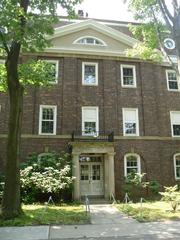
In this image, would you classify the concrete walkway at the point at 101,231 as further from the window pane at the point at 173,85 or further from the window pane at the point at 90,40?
the window pane at the point at 90,40

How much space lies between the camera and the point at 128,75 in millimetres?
23016

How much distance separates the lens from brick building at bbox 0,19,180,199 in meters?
20.3

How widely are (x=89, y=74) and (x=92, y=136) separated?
4.98m

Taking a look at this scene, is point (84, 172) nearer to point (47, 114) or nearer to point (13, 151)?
point (47, 114)

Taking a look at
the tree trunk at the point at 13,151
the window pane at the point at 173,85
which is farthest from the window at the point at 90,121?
the tree trunk at the point at 13,151

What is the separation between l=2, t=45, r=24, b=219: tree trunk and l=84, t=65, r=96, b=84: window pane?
9878 millimetres

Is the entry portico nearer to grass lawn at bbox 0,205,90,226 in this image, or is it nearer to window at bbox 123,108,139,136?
window at bbox 123,108,139,136

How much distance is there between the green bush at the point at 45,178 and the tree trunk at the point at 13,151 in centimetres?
500

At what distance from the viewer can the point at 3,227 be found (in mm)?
10336

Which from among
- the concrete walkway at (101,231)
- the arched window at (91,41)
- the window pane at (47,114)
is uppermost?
the arched window at (91,41)

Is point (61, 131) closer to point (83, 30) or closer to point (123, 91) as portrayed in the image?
point (123, 91)

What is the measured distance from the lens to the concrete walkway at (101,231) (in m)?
8.98

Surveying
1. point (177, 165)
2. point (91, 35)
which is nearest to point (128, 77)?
point (91, 35)

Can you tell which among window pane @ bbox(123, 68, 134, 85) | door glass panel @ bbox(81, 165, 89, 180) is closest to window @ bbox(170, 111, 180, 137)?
window pane @ bbox(123, 68, 134, 85)
